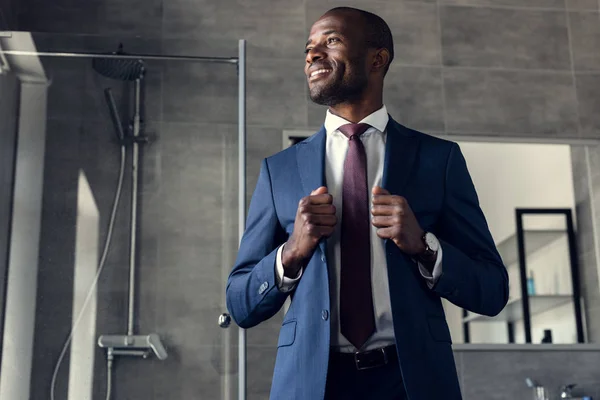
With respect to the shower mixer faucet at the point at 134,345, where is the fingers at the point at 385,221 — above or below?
above

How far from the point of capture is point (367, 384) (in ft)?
3.55

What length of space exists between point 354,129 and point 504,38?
2.04 meters

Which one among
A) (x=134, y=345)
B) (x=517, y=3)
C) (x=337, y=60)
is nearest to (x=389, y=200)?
(x=337, y=60)

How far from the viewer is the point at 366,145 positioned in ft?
4.10

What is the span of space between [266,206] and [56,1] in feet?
6.53

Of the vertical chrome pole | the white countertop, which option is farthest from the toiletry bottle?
the vertical chrome pole

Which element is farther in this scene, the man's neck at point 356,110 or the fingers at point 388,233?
the man's neck at point 356,110

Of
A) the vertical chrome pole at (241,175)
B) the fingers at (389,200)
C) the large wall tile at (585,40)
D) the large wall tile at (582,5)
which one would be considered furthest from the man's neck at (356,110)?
the large wall tile at (582,5)

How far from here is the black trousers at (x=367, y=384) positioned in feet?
3.54

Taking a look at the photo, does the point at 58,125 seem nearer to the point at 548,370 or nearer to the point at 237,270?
the point at 237,270

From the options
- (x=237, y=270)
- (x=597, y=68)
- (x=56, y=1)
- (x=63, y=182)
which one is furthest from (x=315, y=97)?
(x=597, y=68)

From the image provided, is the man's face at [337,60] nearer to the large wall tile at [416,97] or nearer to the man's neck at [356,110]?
the man's neck at [356,110]

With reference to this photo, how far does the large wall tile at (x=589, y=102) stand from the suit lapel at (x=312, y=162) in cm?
202

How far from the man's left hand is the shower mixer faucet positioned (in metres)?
1.03
